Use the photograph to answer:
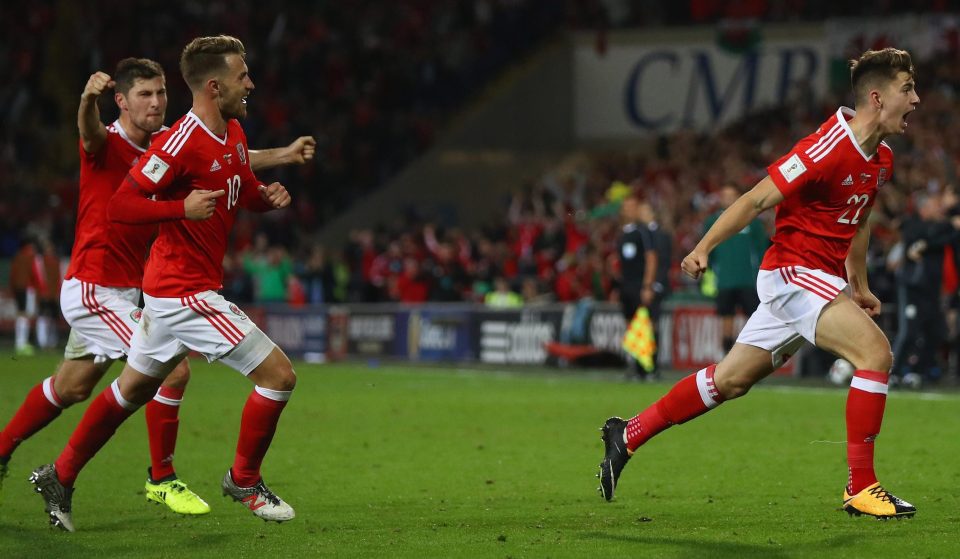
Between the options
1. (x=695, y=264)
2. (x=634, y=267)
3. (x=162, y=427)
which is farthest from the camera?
(x=634, y=267)

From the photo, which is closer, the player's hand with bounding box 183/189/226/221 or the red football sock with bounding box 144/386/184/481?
the player's hand with bounding box 183/189/226/221

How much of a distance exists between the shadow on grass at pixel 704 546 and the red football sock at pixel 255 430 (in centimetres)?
166

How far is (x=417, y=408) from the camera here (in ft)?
50.3

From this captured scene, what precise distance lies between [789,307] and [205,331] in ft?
9.44

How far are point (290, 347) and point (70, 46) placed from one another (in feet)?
42.6

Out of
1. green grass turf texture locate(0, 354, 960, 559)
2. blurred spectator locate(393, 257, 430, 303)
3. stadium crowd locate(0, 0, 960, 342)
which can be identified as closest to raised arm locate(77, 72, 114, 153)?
green grass turf texture locate(0, 354, 960, 559)

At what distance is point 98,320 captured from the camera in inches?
325

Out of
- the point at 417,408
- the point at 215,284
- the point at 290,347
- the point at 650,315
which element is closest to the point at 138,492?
the point at 215,284

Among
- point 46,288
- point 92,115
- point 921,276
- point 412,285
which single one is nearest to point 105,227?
point 92,115

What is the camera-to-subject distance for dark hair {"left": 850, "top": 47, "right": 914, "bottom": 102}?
7.56m

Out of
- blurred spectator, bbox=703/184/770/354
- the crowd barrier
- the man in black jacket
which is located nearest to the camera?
the man in black jacket

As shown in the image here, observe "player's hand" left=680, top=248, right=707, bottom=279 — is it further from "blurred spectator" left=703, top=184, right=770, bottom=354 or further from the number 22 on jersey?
"blurred spectator" left=703, top=184, right=770, bottom=354

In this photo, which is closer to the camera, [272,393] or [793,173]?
[793,173]

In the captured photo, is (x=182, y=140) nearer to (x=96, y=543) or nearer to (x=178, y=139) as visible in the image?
(x=178, y=139)
